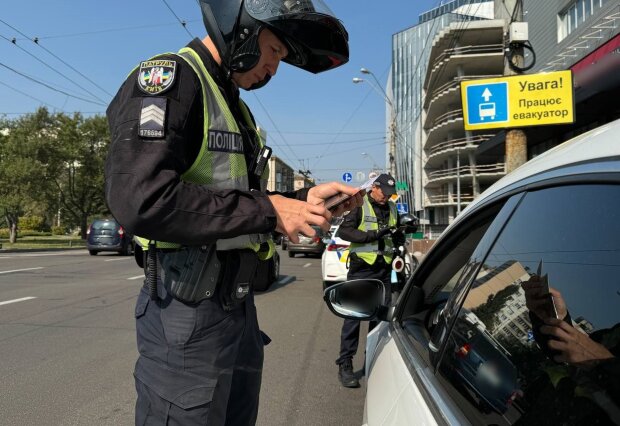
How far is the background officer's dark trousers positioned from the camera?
1.39 metres

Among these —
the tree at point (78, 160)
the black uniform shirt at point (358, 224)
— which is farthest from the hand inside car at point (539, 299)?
the tree at point (78, 160)

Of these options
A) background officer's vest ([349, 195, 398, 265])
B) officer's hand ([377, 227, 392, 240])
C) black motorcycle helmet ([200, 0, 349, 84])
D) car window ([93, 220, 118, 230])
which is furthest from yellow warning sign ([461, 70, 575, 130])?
car window ([93, 220, 118, 230])

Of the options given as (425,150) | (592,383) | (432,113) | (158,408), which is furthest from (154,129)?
(425,150)

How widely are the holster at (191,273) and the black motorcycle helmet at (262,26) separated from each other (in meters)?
0.63

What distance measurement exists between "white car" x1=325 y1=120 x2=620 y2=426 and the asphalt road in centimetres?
237

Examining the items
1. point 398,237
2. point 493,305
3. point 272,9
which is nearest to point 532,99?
point 398,237

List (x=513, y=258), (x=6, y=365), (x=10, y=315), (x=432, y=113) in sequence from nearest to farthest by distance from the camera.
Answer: (x=513, y=258) → (x=6, y=365) → (x=10, y=315) → (x=432, y=113)

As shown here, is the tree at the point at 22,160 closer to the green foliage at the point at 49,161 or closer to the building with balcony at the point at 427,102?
the green foliage at the point at 49,161

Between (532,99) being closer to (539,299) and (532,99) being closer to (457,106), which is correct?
(539,299)

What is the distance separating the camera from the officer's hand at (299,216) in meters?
1.39

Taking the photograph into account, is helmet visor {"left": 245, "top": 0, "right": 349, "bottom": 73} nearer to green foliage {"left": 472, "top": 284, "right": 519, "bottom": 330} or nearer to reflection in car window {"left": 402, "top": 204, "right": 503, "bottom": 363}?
reflection in car window {"left": 402, "top": 204, "right": 503, "bottom": 363}

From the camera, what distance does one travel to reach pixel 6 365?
178 inches

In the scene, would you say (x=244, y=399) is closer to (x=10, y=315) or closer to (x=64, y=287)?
(x=10, y=315)

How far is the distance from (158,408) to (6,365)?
4.01m
